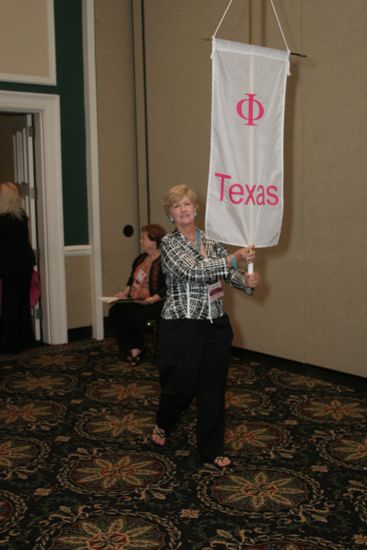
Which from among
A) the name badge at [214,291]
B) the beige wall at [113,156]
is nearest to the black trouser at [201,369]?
the name badge at [214,291]

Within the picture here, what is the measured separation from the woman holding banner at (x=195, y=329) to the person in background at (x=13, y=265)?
8.86ft

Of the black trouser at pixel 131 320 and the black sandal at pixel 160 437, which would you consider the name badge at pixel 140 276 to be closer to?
the black trouser at pixel 131 320

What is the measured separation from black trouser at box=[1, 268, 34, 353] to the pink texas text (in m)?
3.11

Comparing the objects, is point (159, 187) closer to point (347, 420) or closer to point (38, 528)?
point (347, 420)

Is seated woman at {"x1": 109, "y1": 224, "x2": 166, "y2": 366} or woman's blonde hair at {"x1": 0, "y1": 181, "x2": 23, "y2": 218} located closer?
seated woman at {"x1": 109, "y1": 224, "x2": 166, "y2": 366}

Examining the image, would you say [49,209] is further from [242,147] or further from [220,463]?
[220,463]

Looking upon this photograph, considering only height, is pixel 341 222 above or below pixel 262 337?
above

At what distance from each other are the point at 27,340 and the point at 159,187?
1839mm

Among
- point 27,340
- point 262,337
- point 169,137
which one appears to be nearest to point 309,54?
point 169,137

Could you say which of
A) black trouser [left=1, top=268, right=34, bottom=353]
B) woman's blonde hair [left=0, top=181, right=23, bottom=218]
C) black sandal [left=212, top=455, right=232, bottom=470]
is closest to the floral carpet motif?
black sandal [left=212, top=455, right=232, bottom=470]

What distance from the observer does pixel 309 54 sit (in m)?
4.61

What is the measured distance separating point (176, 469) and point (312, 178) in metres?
2.39

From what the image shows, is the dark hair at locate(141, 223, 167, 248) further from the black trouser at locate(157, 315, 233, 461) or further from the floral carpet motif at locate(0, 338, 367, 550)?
the black trouser at locate(157, 315, 233, 461)

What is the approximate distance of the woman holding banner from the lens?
125 inches
